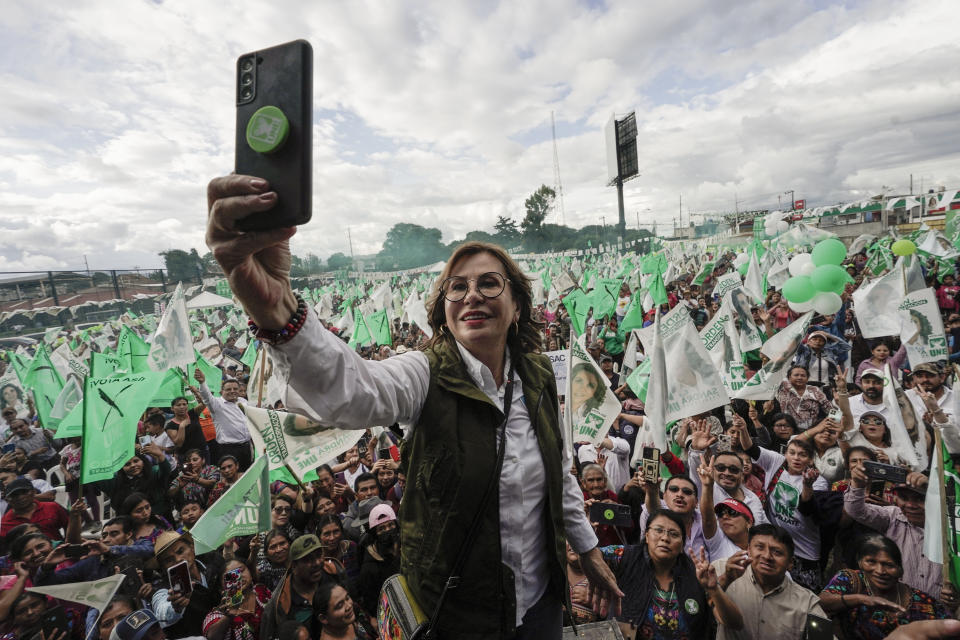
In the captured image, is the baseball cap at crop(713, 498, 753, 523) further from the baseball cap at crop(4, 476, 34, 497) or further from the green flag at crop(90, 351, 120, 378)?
the green flag at crop(90, 351, 120, 378)

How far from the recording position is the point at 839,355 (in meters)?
6.54

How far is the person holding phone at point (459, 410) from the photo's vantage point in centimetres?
92

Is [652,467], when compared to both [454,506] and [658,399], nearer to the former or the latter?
[658,399]

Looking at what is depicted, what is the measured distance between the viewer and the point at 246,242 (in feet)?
2.76

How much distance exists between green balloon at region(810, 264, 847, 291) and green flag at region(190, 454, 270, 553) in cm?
822

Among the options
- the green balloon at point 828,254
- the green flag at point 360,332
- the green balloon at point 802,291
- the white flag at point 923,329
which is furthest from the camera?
the green flag at point 360,332

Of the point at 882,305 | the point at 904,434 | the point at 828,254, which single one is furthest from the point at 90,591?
the point at 828,254

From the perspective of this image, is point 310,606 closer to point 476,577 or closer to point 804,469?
point 476,577

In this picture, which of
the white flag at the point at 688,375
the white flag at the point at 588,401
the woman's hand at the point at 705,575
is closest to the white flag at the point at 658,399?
the white flag at the point at 688,375

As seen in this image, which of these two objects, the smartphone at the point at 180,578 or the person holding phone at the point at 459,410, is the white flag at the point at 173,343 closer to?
the smartphone at the point at 180,578

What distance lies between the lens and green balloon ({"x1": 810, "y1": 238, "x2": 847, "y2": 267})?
912cm

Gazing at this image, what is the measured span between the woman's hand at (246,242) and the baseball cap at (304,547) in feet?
9.55

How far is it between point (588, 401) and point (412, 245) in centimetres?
7184

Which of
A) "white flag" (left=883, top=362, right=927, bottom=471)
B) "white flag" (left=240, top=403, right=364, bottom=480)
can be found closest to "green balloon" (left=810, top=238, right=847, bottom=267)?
"white flag" (left=883, top=362, right=927, bottom=471)
